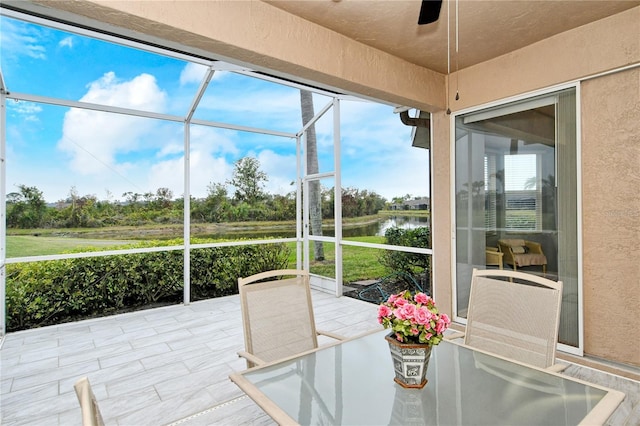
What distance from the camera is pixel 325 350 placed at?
70.6 inches

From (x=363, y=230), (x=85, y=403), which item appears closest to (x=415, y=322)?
(x=85, y=403)

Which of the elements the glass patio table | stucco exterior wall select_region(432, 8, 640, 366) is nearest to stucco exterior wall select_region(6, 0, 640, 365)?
stucco exterior wall select_region(432, 8, 640, 366)

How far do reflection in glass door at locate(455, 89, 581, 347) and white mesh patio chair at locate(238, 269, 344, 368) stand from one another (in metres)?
2.46

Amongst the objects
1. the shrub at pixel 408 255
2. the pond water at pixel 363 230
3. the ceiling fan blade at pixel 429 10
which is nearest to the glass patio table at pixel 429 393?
the ceiling fan blade at pixel 429 10

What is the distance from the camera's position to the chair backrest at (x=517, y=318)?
1.74 metres

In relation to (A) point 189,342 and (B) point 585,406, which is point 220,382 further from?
(B) point 585,406

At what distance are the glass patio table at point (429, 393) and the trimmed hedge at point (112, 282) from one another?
406 centimetres

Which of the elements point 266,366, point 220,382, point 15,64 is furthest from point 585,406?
point 15,64

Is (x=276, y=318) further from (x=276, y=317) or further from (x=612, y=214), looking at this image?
(x=612, y=214)

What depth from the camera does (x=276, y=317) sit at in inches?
77.0

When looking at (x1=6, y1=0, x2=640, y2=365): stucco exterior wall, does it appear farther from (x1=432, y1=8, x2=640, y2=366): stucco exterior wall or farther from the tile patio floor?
the tile patio floor

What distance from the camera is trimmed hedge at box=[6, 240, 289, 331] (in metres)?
4.13

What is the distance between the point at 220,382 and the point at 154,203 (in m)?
3.12

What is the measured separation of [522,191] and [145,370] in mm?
3942
